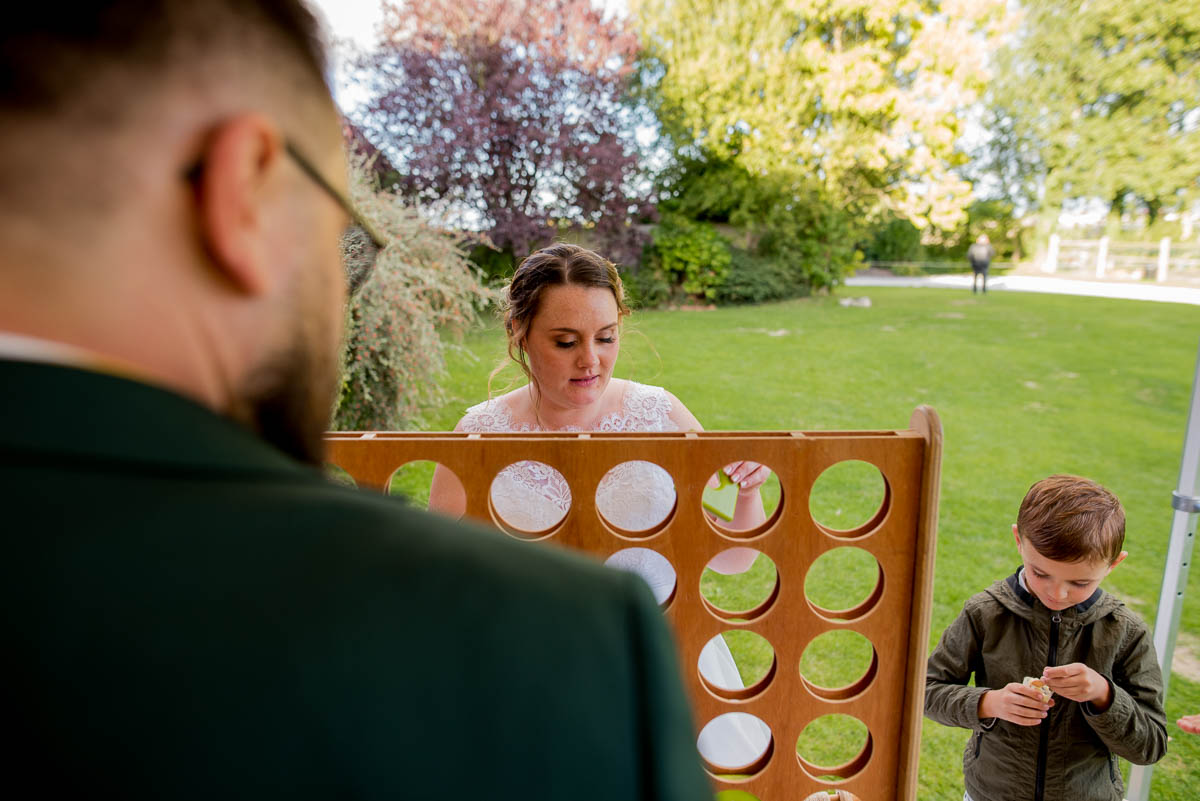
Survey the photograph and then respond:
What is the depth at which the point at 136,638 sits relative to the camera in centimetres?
32

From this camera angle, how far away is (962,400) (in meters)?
7.85

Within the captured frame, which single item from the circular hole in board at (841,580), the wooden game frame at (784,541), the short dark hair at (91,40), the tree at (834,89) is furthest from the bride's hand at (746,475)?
the tree at (834,89)

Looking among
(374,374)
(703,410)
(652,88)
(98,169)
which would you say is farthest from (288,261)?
(652,88)

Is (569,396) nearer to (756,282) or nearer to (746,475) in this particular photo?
(746,475)

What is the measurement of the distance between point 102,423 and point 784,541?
1.16 m

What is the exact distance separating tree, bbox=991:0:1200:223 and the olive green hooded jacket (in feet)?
81.5

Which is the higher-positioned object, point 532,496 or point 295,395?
point 295,395

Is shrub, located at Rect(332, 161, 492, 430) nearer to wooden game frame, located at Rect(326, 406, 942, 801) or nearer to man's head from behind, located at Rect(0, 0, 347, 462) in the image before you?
wooden game frame, located at Rect(326, 406, 942, 801)

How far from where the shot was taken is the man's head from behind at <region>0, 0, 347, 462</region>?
0.34 meters

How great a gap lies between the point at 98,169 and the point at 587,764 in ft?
1.22

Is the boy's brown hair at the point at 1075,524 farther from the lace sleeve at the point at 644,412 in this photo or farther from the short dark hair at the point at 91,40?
the short dark hair at the point at 91,40

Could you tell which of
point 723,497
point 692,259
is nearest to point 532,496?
point 723,497

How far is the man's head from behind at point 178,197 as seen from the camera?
0.34 metres

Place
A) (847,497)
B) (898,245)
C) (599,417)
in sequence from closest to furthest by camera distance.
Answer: (599,417)
(847,497)
(898,245)
